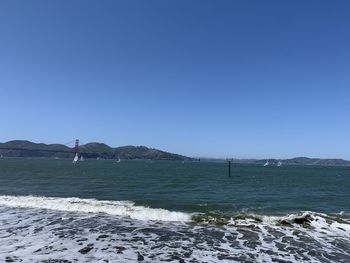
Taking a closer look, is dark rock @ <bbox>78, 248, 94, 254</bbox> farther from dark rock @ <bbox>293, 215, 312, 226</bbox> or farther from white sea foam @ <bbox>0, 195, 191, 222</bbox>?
dark rock @ <bbox>293, 215, 312, 226</bbox>

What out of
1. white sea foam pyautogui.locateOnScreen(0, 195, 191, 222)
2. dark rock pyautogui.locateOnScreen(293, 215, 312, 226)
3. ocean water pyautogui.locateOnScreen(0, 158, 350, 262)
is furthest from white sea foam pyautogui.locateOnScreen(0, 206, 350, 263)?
white sea foam pyautogui.locateOnScreen(0, 195, 191, 222)

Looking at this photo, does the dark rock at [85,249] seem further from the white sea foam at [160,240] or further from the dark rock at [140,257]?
the dark rock at [140,257]

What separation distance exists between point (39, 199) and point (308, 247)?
24478 millimetres

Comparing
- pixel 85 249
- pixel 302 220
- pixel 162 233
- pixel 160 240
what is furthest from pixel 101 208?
pixel 302 220

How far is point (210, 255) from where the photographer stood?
16.2 metres

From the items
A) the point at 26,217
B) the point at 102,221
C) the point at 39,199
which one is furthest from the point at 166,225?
the point at 39,199

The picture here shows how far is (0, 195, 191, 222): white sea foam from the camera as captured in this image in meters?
26.4

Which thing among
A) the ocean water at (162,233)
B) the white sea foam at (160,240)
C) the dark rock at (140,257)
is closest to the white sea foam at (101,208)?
the ocean water at (162,233)

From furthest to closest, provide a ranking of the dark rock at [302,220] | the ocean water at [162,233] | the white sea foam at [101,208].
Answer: the white sea foam at [101,208]
the dark rock at [302,220]
the ocean water at [162,233]

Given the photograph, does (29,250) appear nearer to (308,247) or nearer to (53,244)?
(53,244)

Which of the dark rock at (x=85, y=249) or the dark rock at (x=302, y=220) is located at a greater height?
the dark rock at (x=302, y=220)

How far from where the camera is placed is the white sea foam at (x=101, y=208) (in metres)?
26.4

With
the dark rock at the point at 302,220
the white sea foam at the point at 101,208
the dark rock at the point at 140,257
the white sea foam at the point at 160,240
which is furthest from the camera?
the white sea foam at the point at 101,208

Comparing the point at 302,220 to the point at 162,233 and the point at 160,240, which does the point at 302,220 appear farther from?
the point at 160,240
